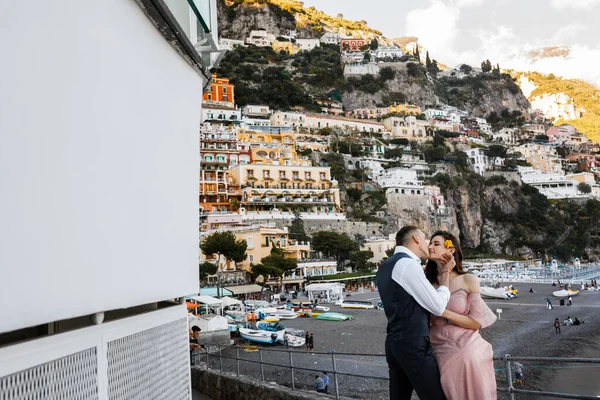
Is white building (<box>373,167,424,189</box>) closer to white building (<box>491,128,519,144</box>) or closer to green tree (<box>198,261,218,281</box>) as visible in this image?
green tree (<box>198,261,218,281</box>)

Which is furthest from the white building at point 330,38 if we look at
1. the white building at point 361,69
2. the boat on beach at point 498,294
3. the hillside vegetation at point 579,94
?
the boat on beach at point 498,294

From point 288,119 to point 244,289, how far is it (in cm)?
4167

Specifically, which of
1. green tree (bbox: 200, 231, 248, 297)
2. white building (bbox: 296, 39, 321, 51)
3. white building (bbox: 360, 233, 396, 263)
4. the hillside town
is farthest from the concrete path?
white building (bbox: 296, 39, 321, 51)

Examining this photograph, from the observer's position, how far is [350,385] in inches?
441

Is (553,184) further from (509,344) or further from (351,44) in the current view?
(509,344)

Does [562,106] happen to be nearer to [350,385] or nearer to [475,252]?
[475,252]

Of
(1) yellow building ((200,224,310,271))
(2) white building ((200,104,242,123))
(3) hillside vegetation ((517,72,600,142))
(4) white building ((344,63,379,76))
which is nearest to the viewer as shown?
(1) yellow building ((200,224,310,271))

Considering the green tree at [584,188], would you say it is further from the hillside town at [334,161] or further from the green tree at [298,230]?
the green tree at [298,230]

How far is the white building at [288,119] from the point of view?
7019 cm

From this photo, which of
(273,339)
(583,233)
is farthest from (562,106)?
(273,339)

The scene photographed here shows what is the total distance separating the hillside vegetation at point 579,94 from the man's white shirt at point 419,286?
14944 cm

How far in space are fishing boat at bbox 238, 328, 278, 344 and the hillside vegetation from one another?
13843cm

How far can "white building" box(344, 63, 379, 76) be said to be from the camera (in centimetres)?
9375

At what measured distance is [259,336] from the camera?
17.8 m
